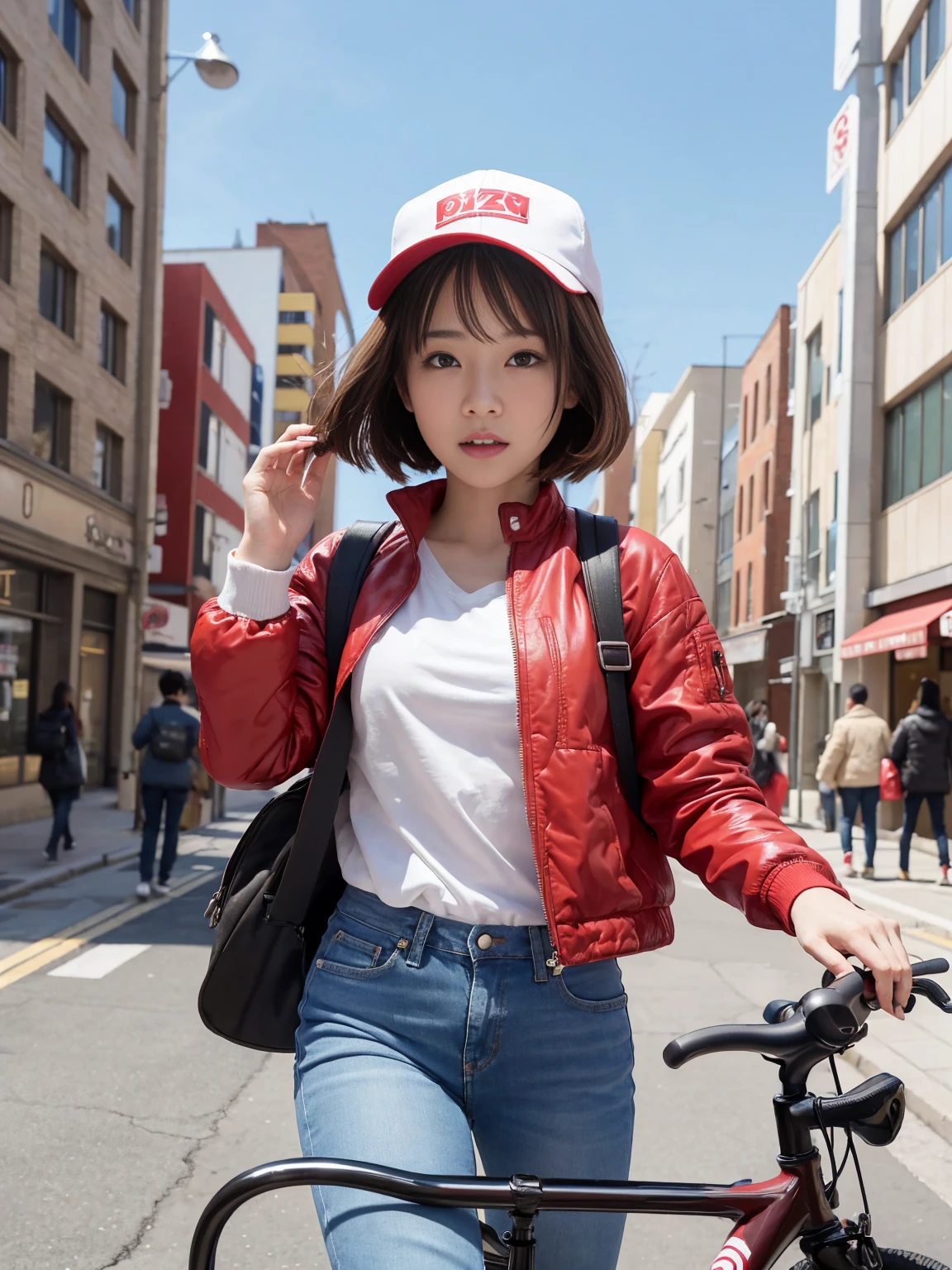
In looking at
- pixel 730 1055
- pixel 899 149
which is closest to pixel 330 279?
pixel 899 149

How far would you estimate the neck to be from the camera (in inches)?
80.2

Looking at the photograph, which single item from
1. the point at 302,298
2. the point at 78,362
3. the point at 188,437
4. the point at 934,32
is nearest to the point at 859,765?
the point at 934,32

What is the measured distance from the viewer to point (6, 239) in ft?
59.8

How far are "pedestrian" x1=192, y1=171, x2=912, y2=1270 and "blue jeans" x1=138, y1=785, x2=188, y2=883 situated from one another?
8764 millimetres

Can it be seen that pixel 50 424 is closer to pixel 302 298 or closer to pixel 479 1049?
pixel 479 1049

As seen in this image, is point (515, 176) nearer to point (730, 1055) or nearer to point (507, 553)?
point (507, 553)

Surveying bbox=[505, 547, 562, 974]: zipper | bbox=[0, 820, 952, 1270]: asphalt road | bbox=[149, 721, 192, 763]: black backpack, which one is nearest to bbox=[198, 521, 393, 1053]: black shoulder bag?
bbox=[505, 547, 562, 974]: zipper

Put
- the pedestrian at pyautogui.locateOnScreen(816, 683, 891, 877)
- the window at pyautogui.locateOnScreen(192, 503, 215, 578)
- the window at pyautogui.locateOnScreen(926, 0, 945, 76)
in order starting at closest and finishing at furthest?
the pedestrian at pyautogui.locateOnScreen(816, 683, 891, 877) → the window at pyautogui.locateOnScreen(926, 0, 945, 76) → the window at pyautogui.locateOnScreen(192, 503, 215, 578)

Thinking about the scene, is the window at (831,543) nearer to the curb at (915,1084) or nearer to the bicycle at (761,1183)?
the curb at (915,1084)

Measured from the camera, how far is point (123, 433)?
24.0 m

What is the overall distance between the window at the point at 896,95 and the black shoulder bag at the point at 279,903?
813 inches

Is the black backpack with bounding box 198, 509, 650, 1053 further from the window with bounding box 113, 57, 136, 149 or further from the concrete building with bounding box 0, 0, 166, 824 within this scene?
the window with bounding box 113, 57, 136, 149

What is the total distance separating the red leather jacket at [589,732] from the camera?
65.0 inches

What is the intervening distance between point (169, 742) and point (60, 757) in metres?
3.15
